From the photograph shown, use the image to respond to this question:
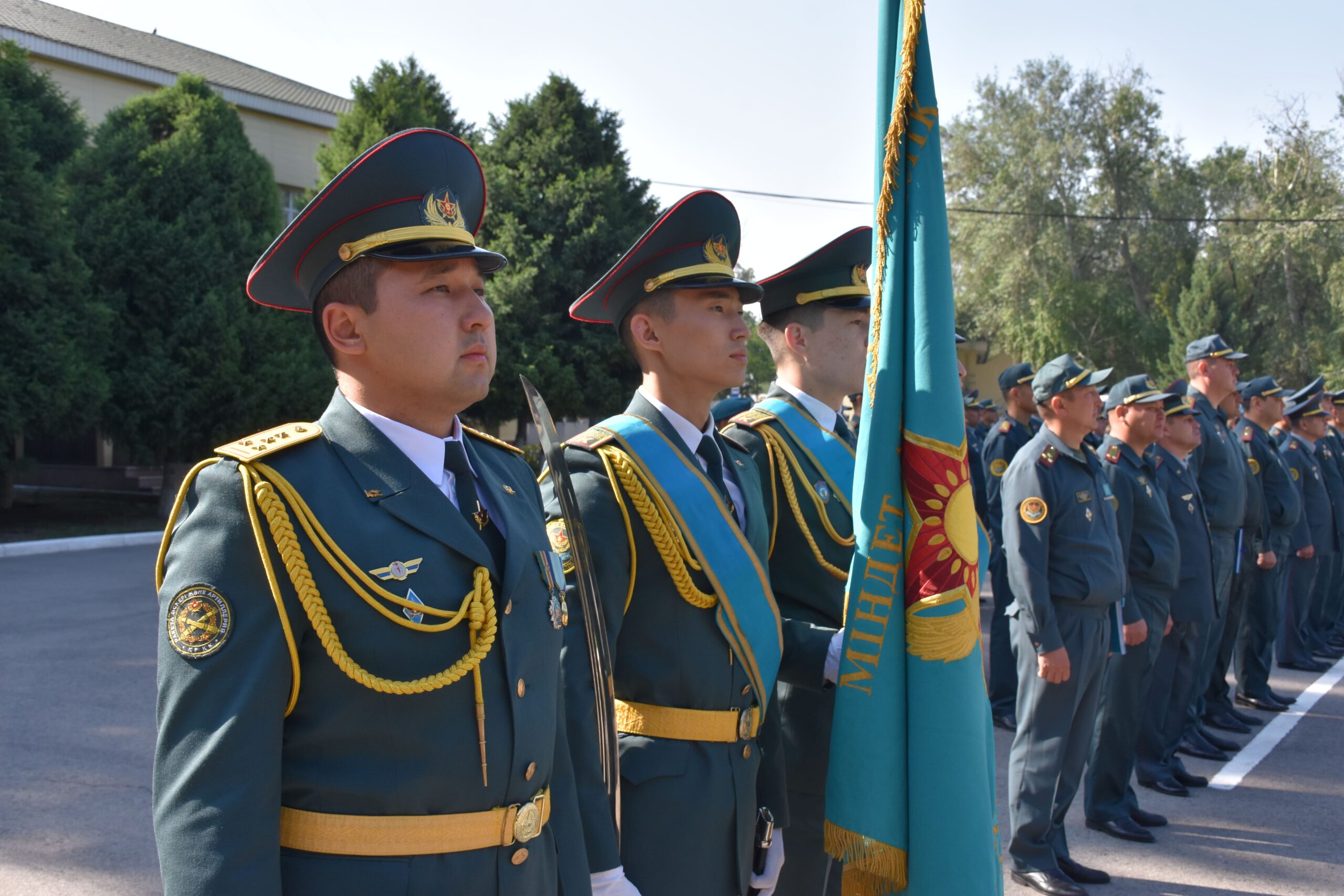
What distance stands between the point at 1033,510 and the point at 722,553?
282 cm

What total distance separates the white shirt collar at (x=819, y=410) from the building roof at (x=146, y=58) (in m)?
22.2

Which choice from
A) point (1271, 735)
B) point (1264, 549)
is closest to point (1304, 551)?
point (1264, 549)

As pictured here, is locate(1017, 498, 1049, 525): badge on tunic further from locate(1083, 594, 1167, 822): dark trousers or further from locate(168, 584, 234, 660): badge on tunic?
locate(168, 584, 234, 660): badge on tunic

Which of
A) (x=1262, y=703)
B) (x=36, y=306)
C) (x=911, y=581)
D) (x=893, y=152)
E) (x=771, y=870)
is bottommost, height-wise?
(x=1262, y=703)

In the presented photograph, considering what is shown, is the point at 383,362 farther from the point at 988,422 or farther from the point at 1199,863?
the point at 988,422

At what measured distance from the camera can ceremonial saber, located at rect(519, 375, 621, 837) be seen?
215 cm

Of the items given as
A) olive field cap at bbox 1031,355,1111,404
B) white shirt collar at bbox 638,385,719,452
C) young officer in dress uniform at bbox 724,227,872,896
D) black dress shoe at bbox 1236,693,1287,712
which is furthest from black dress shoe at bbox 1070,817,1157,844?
white shirt collar at bbox 638,385,719,452

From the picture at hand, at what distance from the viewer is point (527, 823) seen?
175cm

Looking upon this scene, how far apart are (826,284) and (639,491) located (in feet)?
4.23

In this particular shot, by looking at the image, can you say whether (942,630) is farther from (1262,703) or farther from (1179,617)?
(1262,703)

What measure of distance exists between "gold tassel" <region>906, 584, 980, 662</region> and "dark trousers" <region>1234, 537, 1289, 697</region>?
6694mm

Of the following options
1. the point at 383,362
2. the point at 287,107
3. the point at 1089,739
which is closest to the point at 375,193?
the point at 383,362

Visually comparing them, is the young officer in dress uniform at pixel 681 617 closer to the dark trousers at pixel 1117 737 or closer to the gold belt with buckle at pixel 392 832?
the gold belt with buckle at pixel 392 832

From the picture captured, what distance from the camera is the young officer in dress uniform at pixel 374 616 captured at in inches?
58.8
